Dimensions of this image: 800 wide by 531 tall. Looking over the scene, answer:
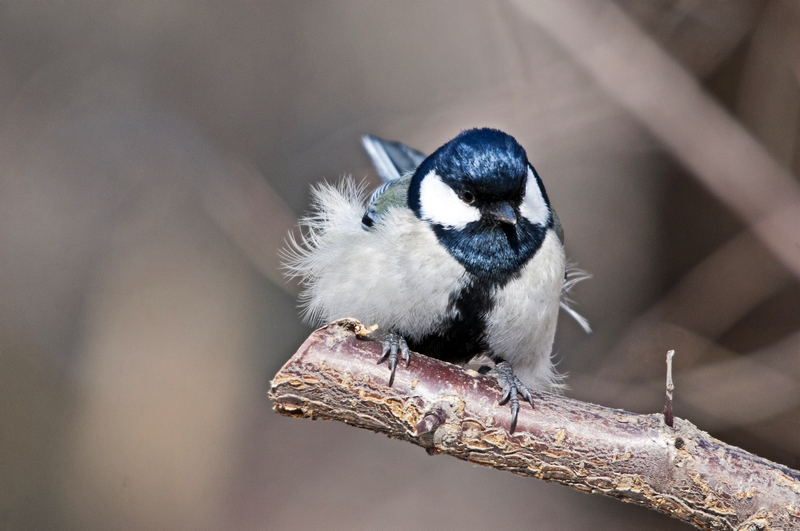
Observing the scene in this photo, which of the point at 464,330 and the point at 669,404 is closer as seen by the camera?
the point at 669,404

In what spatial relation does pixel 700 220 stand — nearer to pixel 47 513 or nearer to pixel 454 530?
pixel 454 530

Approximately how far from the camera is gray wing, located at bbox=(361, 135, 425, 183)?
9.25 ft

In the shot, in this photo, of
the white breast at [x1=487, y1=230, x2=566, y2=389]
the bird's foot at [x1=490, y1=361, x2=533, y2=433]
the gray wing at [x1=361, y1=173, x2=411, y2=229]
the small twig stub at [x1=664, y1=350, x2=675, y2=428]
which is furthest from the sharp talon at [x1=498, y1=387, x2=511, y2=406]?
the gray wing at [x1=361, y1=173, x2=411, y2=229]

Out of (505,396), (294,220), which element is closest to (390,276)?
(505,396)

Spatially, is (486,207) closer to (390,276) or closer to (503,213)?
(503,213)

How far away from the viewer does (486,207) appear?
191 centimetres

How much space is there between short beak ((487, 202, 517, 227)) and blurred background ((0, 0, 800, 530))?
1.47 meters

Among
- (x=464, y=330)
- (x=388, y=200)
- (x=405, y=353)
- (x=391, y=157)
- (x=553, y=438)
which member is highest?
(x=391, y=157)

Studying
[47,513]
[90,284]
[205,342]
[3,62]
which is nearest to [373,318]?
[205,342]

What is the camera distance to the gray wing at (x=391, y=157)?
282 centimetres

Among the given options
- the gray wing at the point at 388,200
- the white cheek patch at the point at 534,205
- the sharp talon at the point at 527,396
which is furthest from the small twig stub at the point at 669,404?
the gray wing at the point at 388,200

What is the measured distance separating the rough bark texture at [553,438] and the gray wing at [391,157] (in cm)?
125

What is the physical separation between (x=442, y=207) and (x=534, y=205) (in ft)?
0.95

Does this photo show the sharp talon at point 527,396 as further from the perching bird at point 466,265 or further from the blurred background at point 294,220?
the blurred background at point 294,220
